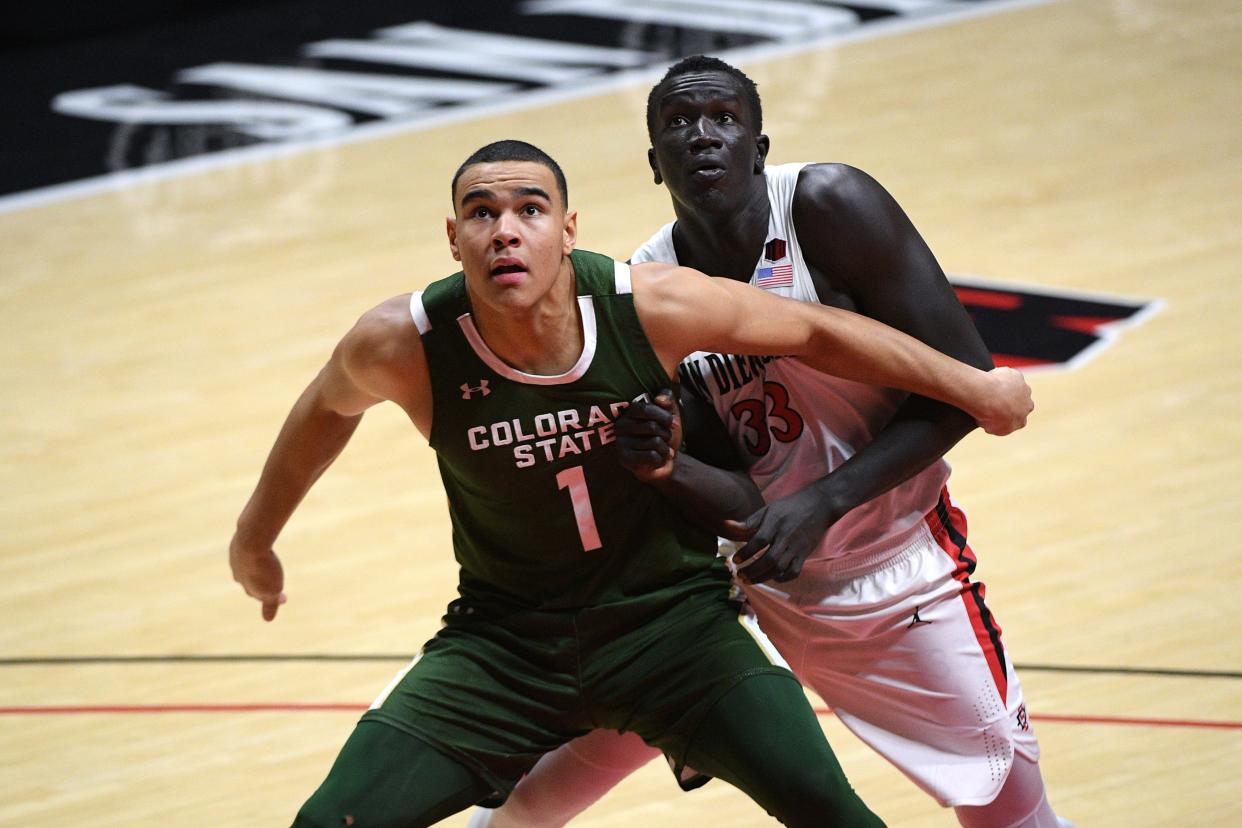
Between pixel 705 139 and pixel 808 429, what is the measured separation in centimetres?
59

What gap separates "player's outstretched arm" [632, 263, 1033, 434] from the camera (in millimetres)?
3055

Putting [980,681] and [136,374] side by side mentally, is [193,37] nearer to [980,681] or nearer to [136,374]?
[136,374]

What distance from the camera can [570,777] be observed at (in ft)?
Result: 11.4

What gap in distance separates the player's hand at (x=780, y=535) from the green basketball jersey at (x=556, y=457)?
138mm

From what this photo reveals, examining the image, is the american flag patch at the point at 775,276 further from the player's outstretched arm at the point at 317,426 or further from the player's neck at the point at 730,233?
the player's outstretched arm at the point at 317,426

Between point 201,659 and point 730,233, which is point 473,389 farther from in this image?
point 201,659

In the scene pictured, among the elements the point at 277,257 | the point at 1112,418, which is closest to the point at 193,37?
the point at 277,257

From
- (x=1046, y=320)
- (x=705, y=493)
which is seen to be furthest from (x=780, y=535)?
(x=1046, y=320)

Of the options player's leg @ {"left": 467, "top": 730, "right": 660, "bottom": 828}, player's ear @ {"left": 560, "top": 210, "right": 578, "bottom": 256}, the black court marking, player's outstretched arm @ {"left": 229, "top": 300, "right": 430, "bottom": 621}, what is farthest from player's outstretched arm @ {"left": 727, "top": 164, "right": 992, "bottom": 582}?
the black court marking

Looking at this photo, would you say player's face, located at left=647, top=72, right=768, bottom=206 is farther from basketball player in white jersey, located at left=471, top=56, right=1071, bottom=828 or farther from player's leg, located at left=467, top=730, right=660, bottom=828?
player's leg, located at left=467, top=730, right=660, bottom=828

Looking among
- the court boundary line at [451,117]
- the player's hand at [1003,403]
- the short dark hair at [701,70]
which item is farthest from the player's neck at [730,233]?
the court boundary line at [451,117]

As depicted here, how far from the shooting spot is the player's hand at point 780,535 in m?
3.08

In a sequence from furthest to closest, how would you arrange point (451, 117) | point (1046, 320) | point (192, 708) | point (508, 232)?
point (451, 117) → point (1046, 320) → point (192, 708) → point (508, 232)

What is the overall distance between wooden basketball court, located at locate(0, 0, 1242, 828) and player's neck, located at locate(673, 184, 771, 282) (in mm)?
1520
